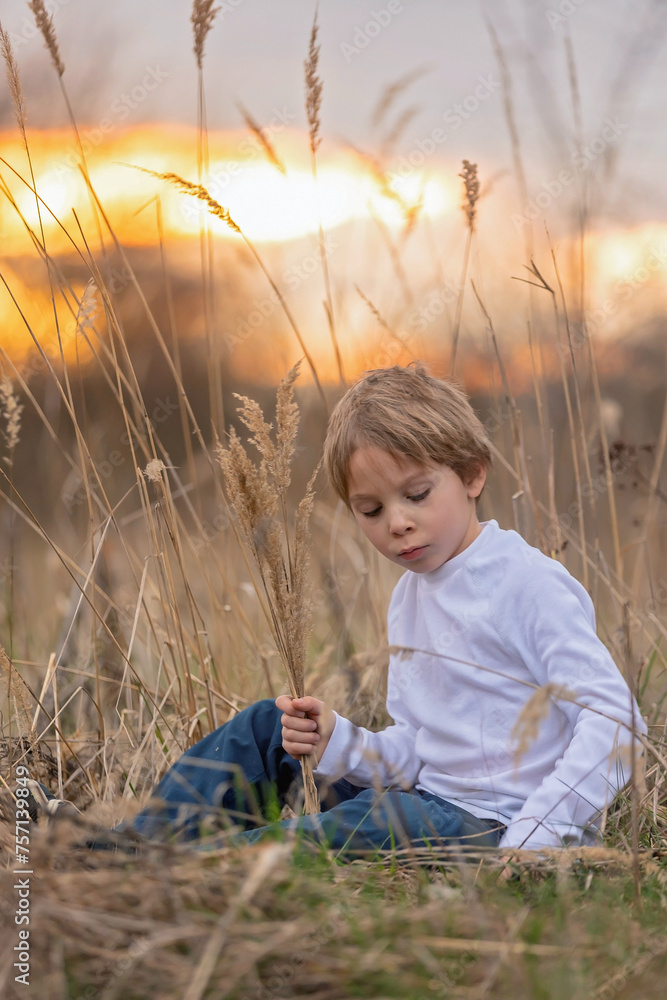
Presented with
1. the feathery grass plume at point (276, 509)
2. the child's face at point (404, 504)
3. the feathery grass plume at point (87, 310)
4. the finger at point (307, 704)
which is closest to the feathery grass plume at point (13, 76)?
the feathery grass plume at point (87, 310)

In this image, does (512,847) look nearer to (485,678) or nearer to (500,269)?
(485,678)

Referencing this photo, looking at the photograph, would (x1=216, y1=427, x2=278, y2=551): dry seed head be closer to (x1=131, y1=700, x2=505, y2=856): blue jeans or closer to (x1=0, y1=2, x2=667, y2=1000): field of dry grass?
(x1=0, y1=2, x2=667, y2=1000): field of dry grass

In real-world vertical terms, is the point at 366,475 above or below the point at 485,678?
above

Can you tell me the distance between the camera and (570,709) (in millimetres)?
1465

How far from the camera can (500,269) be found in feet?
8.16

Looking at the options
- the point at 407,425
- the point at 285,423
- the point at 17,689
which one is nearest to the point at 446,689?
the point at 407,425

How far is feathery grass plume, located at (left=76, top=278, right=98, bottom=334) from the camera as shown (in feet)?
5.46

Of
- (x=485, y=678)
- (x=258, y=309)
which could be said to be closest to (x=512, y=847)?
(x=485, y=678)

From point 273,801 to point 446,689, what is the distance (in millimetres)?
419

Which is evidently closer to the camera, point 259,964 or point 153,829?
point 259,964

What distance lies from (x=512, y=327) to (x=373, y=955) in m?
2.14

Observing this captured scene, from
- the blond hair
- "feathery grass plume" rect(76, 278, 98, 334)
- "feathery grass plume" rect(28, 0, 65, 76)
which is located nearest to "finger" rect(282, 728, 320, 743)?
the blond hair

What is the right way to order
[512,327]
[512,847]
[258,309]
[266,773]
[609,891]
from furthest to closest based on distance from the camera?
[512,327] → [258,309] → [266,773] → [512,847] → [609,891]

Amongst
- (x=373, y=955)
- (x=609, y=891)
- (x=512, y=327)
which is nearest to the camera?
(x=373, y=955)
